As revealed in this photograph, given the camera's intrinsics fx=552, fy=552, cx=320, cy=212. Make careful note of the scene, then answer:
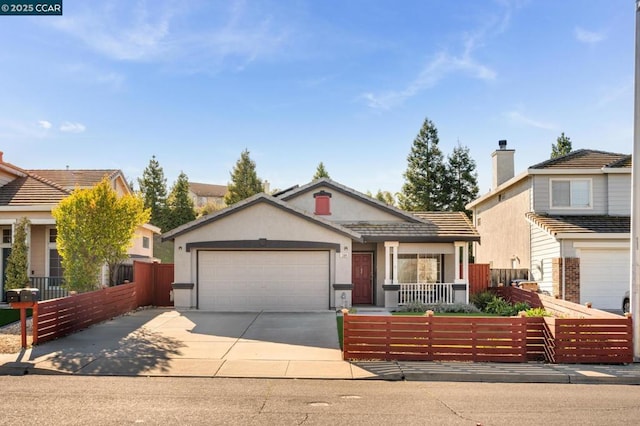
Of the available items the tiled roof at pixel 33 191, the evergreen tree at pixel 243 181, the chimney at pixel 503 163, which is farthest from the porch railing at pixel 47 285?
the evergreen tree at pixel 243 181

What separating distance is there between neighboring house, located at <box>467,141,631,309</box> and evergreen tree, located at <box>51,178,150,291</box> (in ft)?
54.5

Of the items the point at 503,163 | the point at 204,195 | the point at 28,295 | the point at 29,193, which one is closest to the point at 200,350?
the point at 28,295

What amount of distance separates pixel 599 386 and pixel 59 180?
2652cm

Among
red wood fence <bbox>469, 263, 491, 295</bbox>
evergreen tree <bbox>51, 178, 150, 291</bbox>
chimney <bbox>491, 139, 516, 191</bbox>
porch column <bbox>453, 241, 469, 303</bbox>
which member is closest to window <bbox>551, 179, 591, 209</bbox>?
red wood fence <bbox>469, 263, 491, 295</bbox>

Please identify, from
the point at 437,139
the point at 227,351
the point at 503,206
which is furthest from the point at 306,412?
the point at 437,139

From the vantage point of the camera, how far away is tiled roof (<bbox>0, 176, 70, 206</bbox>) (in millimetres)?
21906

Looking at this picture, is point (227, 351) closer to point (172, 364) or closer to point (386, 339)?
point (172, 364)

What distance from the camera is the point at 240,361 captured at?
11523 mm

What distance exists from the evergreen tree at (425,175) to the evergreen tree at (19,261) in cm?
3553

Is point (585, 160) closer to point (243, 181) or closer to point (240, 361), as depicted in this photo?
point (240, 361)

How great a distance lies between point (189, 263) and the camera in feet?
66.0

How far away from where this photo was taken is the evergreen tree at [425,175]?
50.4 m

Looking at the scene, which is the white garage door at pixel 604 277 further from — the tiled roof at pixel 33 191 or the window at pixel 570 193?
the tiled roof at pixel 33 191

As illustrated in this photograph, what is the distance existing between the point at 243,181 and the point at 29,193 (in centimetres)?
2712
